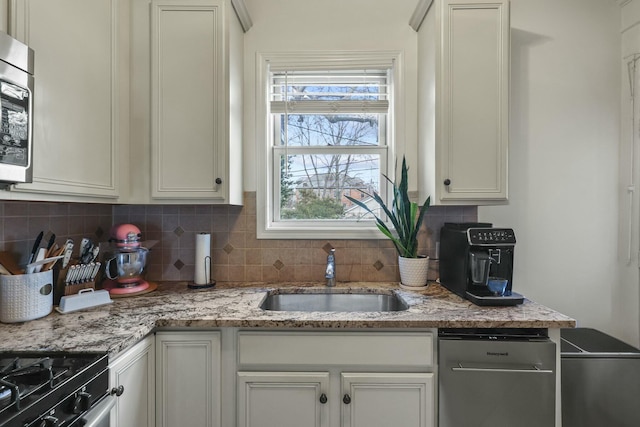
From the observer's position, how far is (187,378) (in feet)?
4.57

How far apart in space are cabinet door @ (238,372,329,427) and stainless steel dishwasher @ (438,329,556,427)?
52 centimetres

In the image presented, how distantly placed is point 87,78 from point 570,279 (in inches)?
111

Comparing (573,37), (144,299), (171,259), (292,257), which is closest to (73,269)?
(144,299)

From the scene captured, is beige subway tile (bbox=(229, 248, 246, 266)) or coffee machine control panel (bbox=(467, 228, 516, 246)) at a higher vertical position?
coffee machine control panel (bbox=(467, 228, 516, 246))

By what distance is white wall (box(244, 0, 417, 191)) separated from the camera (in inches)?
79.6

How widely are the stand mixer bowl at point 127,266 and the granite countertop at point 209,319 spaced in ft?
0.38

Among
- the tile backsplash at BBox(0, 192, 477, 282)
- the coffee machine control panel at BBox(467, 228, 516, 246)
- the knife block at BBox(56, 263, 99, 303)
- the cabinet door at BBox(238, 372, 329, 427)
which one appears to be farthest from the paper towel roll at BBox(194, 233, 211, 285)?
the coffee machine control panel at BBox(467, 228, 516, 246)

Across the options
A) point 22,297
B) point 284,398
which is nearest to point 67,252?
point 22,297

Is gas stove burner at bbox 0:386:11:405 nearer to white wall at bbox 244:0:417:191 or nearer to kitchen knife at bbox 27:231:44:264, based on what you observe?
kitchen knife at bbox 27:231:44:264

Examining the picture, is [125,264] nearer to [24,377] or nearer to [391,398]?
[24,377]

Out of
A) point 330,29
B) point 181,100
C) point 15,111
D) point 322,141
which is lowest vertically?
point 15,111

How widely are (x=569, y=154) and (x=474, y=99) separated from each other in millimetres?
824

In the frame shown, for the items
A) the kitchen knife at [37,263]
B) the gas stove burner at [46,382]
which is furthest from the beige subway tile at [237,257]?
the gas stove burner at [46,382]

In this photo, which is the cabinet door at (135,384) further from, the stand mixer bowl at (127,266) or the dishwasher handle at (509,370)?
the dishwasher handle at (509,370)
